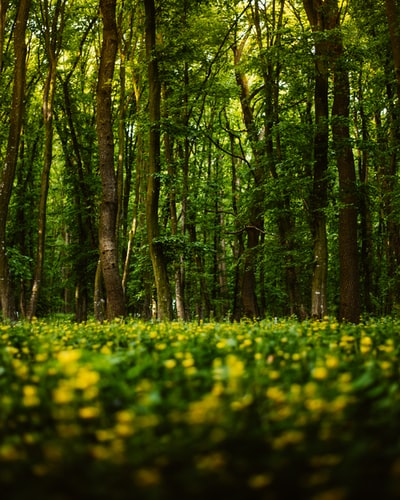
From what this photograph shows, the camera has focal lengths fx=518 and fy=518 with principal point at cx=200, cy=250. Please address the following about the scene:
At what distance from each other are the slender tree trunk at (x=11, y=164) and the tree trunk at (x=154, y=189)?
3091 millimetres

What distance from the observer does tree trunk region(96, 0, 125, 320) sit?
1183 cm

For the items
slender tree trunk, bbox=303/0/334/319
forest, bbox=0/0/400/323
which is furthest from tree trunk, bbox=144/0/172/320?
slender tree trunk, bbox=303/0/334/319

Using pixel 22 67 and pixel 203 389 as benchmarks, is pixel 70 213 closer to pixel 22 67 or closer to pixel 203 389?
pixel 22 67

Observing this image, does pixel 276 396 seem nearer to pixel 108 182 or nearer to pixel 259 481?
pixel 259 481

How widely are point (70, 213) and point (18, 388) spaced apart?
20.2m

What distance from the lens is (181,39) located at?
13.9 metres

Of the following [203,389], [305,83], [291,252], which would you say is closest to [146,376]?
[203,389]

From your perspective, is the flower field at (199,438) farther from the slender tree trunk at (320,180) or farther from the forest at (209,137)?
the slender tree trunk at (320,180)

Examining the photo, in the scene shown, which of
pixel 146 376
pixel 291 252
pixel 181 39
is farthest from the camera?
pixel 291 252

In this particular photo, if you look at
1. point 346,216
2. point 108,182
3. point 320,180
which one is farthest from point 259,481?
point 320,180

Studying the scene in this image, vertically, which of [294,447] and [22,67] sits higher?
[22,67]

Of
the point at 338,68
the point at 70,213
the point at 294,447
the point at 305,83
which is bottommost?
the point at 294,447

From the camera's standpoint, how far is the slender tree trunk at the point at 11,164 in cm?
1178

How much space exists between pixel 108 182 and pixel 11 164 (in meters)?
2.26
